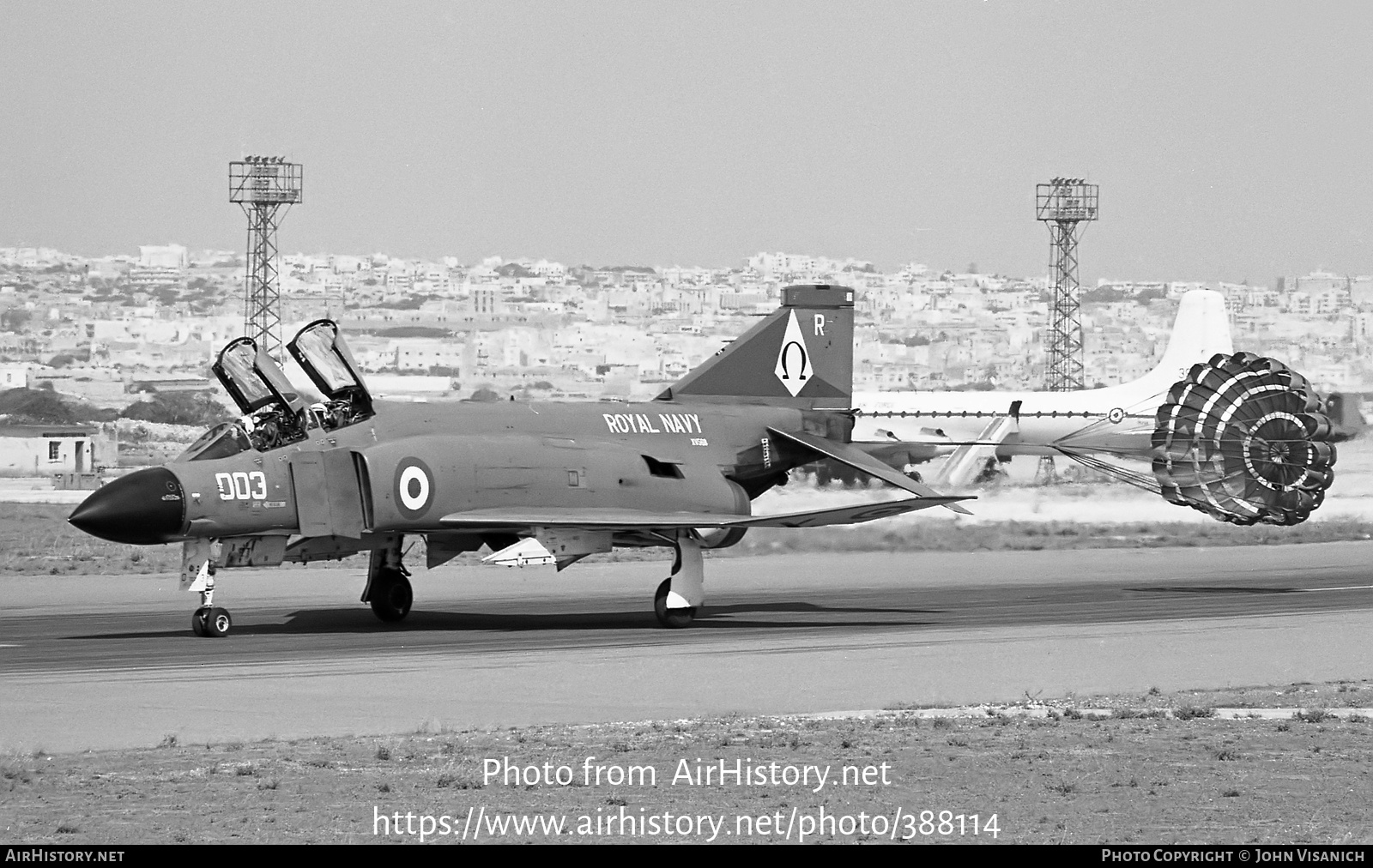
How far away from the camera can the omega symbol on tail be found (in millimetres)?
26766

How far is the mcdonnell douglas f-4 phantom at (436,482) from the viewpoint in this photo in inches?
803

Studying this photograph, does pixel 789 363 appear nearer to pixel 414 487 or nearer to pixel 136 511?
pixel 414 487

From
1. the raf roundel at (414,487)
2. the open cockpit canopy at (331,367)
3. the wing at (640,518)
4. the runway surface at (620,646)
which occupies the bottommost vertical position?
the runway surface at (620,646)

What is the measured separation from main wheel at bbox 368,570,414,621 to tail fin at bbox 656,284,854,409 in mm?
5171

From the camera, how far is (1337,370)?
12888 centimetres

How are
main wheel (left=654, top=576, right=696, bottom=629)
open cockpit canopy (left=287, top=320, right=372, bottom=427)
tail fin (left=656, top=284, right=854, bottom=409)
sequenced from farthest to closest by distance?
1. tail fin (left=656, top=284, right=854, bottom=409)
2. main wheel (left=654, top=576, right=696, bottom=629)
3. open cockpit canopy (left=287, top=320, right=372, bottom=427)

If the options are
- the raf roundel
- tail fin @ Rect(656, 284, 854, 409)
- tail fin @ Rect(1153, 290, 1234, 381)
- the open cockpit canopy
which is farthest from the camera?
tail fin @ Rect(1153, 290, 1234, 381)

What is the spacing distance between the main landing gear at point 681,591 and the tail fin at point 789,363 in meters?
4.13

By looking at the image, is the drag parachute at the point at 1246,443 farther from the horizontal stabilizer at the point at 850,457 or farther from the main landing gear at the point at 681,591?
the main landing gear at the point at 681,591

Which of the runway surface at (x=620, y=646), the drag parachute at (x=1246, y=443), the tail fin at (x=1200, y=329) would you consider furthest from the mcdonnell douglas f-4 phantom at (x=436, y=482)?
the tail fin at (x=1200, y=329)

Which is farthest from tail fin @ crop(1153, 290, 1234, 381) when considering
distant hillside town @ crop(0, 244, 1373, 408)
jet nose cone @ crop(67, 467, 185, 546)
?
distant hillside town @ crop(0, 244, 1373, 408)

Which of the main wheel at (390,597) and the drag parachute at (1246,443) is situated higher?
the drag parachute at (1246,443)

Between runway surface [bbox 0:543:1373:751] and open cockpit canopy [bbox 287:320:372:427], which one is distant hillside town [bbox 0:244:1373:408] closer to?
runway surface [bbox 0:543:1373:751]

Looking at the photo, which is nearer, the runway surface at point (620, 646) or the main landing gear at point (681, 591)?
the runway surface at point (620, 646)
